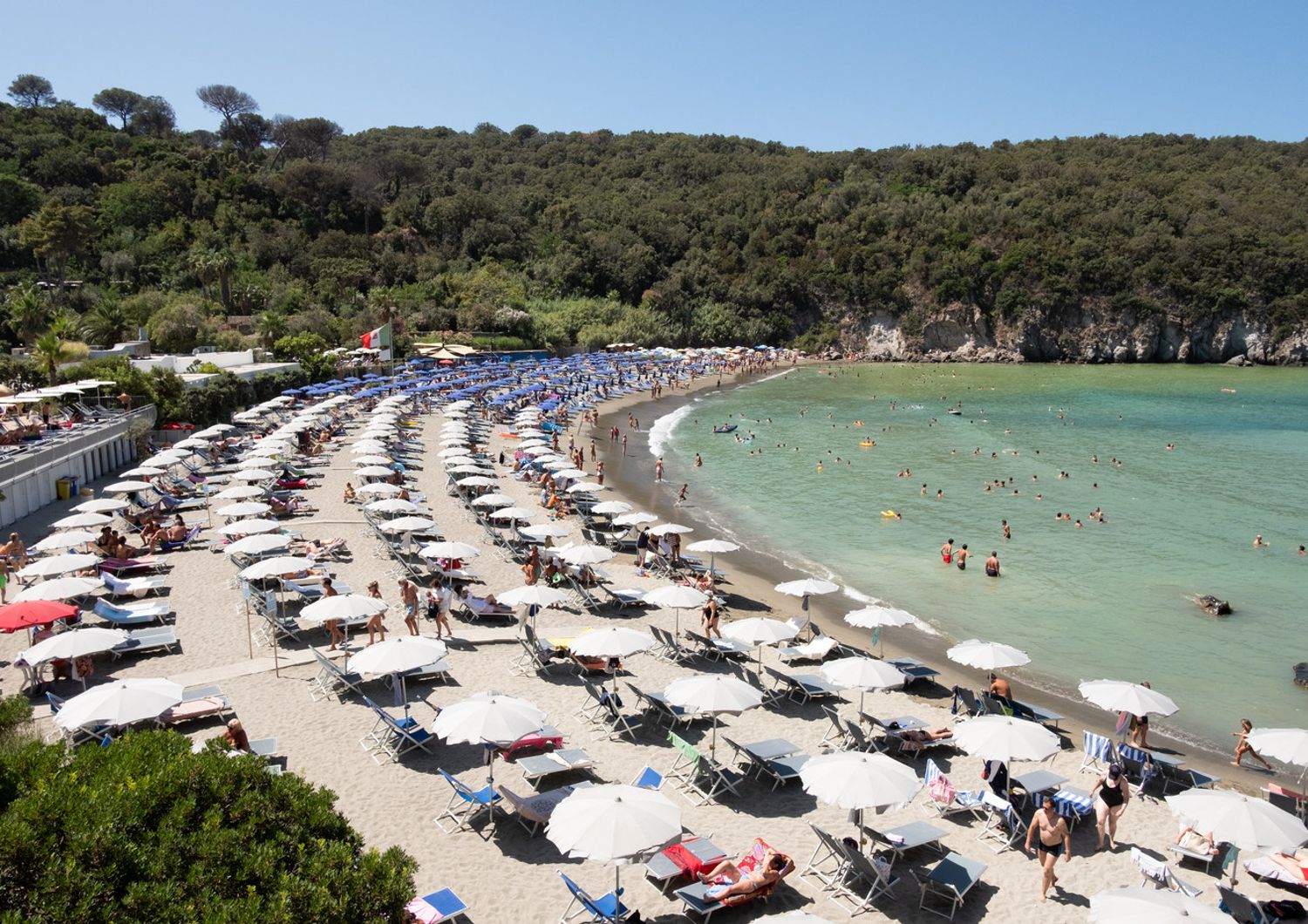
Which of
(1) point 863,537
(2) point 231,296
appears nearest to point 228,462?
(1) point 863,537

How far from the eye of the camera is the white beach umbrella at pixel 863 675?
1125 cm

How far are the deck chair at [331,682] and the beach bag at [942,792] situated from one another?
7278 mm

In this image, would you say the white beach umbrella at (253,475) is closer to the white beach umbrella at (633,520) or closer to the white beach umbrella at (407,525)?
the white beach umbrella at (407,525)

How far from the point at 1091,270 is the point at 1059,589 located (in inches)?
3498

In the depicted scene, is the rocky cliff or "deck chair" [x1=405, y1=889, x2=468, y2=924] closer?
"deck chair" [x1=405, y1=889, x2=468, y2=924]

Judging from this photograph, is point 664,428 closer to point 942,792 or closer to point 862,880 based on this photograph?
point 942,792

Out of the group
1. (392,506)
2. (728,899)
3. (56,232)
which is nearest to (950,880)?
(728,899)

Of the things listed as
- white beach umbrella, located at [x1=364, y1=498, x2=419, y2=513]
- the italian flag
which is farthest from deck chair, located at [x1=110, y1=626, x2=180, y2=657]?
the italian flag

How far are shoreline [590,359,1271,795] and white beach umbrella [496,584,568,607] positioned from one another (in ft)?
15.7

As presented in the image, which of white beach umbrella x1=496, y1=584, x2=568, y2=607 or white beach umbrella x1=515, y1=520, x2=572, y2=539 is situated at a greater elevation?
white beach umbrella x1=496, y1=584, x2=568, y2=607

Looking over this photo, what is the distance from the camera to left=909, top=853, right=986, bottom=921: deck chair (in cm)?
764

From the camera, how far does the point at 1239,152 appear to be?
12269 centimetres

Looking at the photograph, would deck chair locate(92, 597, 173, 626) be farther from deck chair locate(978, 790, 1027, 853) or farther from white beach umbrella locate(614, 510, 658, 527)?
deck chair locate(978, 790, 1027, 853)

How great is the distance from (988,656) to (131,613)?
13.5m
